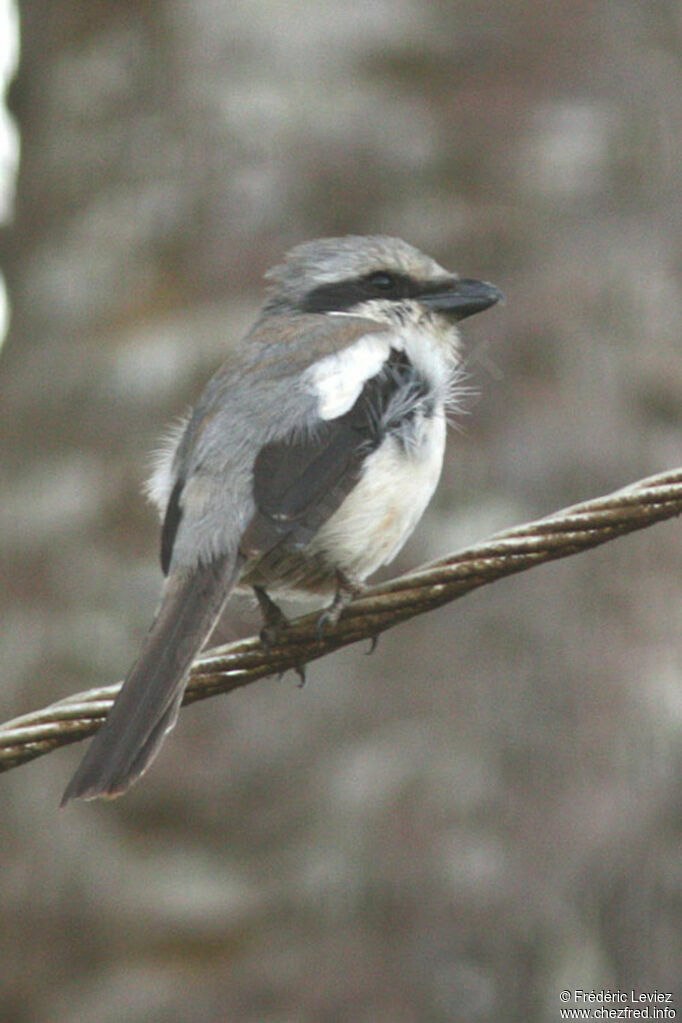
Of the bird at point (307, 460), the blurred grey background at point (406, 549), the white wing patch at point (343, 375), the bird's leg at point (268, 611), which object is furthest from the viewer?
the blurred grey background at point (406, 549)

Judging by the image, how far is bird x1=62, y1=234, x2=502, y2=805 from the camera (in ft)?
13.8

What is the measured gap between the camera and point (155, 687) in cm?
391

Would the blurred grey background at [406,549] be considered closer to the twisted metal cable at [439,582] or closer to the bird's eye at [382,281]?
the bird's eye at [382,281]

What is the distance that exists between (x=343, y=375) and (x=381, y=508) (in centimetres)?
40

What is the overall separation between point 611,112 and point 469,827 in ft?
10.6

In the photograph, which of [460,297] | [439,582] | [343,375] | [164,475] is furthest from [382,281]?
[439,582]

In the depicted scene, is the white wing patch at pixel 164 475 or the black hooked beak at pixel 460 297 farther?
the black hooked beak at pixel 460 297

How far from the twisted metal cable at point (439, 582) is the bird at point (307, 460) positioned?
0.46ft

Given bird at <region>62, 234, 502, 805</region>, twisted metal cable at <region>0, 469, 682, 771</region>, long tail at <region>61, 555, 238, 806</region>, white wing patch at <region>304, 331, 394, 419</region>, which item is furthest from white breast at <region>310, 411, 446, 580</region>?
twisted metal cable at <region>0, 469, 682, 771</region>

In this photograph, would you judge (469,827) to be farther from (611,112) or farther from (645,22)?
(645,22)

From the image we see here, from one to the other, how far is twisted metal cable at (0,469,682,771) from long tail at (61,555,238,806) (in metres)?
0.07

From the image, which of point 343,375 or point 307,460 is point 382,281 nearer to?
point 343,375

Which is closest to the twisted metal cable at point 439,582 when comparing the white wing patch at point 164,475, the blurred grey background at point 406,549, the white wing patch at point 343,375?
the white wing patch at point 343,375

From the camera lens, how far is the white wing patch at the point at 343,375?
464 centimetres
